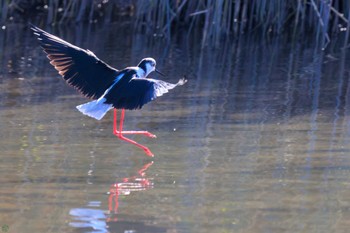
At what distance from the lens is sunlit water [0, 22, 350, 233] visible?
5.46m

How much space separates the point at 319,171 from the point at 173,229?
5.35 feet

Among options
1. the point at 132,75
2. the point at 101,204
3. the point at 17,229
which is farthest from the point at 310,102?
the point at 17,229

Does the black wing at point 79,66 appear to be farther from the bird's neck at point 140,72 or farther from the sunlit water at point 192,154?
the sunlit water at point 192,154

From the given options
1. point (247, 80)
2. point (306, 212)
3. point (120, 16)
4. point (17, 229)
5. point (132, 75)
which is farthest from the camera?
point (120, 16)

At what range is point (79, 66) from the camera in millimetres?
7293

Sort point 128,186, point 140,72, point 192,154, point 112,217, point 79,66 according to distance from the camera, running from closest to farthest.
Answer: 1. point 112,217
2. point 128,186
3. point 192,154
4. point 79,66
5. point 140,72

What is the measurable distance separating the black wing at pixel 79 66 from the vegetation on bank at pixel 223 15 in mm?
4735

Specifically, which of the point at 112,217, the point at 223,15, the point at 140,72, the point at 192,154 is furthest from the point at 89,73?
the point at 223,15

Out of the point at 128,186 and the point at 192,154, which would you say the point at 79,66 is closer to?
the point at 192,154

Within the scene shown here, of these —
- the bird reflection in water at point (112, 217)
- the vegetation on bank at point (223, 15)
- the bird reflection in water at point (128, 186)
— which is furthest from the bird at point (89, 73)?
the vegetation on bank at point (223, 15)

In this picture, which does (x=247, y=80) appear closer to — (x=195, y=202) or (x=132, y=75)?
(x=132, y=75)

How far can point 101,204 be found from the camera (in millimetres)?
5730

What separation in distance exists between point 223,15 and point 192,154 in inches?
219

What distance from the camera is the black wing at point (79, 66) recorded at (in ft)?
23.8
